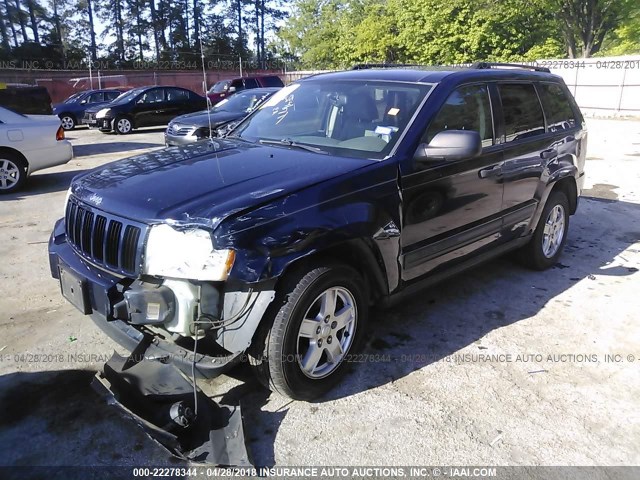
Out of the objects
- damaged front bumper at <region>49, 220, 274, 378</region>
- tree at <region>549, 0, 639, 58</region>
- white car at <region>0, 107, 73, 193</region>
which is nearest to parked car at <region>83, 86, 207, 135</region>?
white car at <region>0, 107, 73, 193</region>

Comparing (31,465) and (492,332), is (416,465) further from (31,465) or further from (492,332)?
(31,465)

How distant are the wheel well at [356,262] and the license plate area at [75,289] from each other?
108 centimetres

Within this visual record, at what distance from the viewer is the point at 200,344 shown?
2.71 meters

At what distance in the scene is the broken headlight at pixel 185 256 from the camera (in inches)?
100

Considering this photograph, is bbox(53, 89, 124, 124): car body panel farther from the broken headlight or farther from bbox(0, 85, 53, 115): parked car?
the broken headlight

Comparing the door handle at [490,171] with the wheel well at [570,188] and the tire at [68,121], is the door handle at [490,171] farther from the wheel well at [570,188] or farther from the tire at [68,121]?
the tire at [68,121]

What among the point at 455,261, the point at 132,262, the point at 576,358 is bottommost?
the point at 576,358

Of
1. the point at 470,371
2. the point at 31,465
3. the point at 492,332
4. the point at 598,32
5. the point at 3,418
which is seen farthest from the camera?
the point at 598,32

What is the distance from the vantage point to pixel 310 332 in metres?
2.94

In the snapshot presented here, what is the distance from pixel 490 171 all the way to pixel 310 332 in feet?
6.79

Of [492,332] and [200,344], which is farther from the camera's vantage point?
[492,332]

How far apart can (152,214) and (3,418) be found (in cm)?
144

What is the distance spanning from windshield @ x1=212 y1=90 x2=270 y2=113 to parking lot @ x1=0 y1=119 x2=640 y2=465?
7.27 m

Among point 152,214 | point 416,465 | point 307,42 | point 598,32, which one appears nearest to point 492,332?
point 416,465
